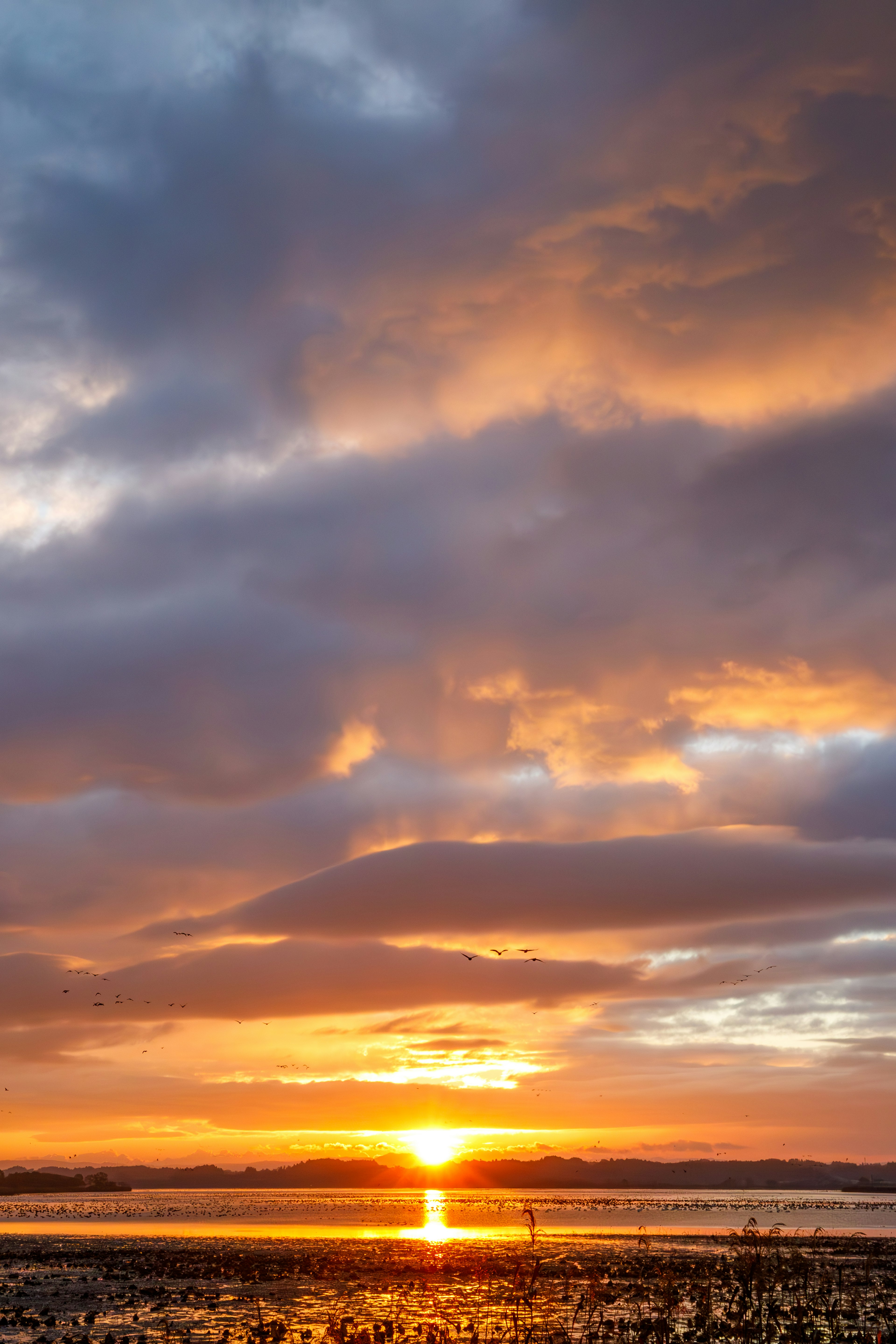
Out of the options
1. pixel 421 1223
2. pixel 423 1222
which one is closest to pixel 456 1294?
pixel 421 1223

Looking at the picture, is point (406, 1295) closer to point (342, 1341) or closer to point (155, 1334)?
point (155, 1334)

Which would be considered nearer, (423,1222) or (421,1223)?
(421,1223)

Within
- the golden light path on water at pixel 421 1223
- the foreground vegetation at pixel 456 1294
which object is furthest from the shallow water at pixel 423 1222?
the foreground vegetation at pixel 456 1294

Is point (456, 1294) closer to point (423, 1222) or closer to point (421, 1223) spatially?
point (421, 1223)

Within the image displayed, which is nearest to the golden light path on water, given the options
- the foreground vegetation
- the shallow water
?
the shallow water

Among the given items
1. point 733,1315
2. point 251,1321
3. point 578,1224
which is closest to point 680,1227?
point 578,1224

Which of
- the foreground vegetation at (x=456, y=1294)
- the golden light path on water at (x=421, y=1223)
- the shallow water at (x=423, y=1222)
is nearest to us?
the foreground vegetation at (x=456, y=1294)

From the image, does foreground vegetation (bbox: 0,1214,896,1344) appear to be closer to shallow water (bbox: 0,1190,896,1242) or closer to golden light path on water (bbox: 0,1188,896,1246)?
golden light path on water (bbox: 0,1188,896,1246)

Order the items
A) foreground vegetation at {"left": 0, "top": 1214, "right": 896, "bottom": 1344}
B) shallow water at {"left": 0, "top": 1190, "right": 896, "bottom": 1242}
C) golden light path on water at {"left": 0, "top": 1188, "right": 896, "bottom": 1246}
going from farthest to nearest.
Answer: shallow water at {"left": 0, "top": 1190, "right": 896, "bottom": 1242} → golden light path on water at {"left": 0, "top": 1188, "right": 896, "bottom": 1246} → foreground vegetation at {"left": 0, "top": 1214, "right": 896, "bottom": 1344}

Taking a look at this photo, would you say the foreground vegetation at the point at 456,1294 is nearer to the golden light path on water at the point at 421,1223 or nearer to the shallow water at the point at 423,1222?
the golden light path on water at the point at 421,1223

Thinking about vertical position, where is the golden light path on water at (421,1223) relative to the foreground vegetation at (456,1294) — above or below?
below

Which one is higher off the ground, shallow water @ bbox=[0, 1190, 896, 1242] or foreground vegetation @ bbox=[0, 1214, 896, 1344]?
foreground vegetation @ bbox=[0, 1214, 896, 1344]

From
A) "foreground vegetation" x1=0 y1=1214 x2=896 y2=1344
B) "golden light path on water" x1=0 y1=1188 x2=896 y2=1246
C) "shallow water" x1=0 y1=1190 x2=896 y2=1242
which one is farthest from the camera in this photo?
"shallow water" x1=0 y1=1190 x2=896 y2=1242

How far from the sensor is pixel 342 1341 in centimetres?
2516
